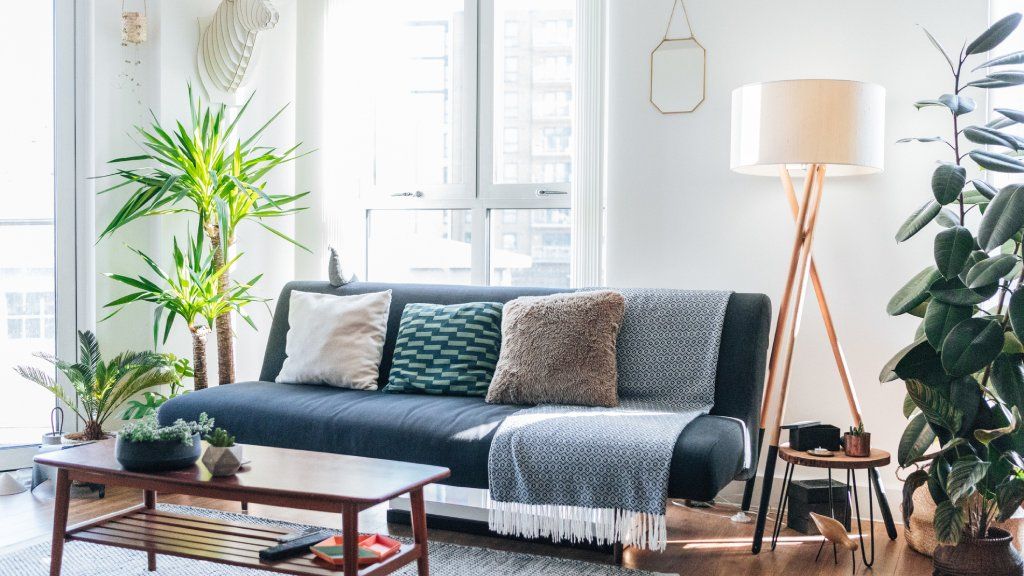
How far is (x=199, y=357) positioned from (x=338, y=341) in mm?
717

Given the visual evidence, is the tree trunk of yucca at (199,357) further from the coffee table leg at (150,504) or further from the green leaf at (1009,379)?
the green leaf at (1009,379)

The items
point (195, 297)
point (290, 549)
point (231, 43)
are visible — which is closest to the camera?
point (290, 549)

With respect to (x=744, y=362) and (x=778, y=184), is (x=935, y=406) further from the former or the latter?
(x=778, y=184)

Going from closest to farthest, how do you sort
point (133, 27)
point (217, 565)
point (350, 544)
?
point (350, 544) < point (217, 565) < point (133, 27)

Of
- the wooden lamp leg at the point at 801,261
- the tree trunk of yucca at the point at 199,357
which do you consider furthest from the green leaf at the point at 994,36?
the tree trunk of yucca at the point at 199,357

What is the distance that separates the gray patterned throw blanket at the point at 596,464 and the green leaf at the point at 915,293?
1.99 feet

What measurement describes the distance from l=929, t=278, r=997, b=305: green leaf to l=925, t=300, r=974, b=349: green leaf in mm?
30

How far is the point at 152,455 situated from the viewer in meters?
2.36

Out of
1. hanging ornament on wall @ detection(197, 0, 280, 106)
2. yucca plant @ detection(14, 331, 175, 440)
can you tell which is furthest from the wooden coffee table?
hanging ornament on wall @ detection(197, 0, 280, 106)

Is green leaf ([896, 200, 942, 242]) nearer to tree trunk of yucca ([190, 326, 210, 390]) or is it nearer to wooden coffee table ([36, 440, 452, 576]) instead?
wooden coffee table ([36, 440, 452, 576])

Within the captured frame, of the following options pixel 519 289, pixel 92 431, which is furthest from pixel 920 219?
pixel 92 431

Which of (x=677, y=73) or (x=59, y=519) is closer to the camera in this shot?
(x=59, y=519)

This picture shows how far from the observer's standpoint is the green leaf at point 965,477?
2543mm

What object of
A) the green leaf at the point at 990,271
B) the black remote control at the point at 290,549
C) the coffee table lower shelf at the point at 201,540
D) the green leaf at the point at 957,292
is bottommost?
the coffee table lower shelf at the point at 201,540
